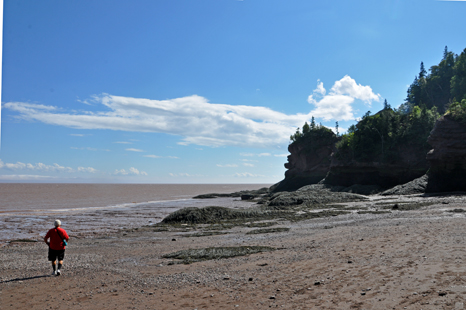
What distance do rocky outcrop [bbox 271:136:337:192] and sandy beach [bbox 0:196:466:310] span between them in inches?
2595

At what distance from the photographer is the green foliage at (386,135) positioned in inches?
2094

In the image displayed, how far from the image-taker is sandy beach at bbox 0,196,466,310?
641 cm

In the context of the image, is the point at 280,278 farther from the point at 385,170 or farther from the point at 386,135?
the point at 386,135

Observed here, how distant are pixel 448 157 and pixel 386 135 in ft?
73.3

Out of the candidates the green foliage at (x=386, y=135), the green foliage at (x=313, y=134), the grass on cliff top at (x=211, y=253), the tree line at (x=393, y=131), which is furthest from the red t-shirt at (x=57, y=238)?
the green foliage at (x=313, y=134)

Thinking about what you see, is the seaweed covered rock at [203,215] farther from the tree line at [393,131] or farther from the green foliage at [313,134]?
the green foliage at [313,134]

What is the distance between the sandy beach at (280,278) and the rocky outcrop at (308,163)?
2595 inches

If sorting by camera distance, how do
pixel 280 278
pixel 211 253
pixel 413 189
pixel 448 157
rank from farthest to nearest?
pixel 413 189 < pixel 448 157 < pixel 211 253 < pixel 280 278

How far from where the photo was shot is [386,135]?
5797 cm

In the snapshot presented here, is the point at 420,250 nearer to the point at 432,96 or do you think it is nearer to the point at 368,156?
the point at 368,156

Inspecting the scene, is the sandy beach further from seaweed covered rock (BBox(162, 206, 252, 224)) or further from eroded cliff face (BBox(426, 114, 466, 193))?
eroded cliff face (BBox(426, 114, 466, 193))

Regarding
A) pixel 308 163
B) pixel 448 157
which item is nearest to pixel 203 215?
pixel 448 157

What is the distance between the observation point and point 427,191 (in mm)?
37750

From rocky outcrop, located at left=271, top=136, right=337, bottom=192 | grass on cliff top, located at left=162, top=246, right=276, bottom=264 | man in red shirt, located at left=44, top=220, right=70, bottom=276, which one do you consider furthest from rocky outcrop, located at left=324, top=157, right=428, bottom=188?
man in red shirt, located at left=44, top=220, right=70, bottom=276
